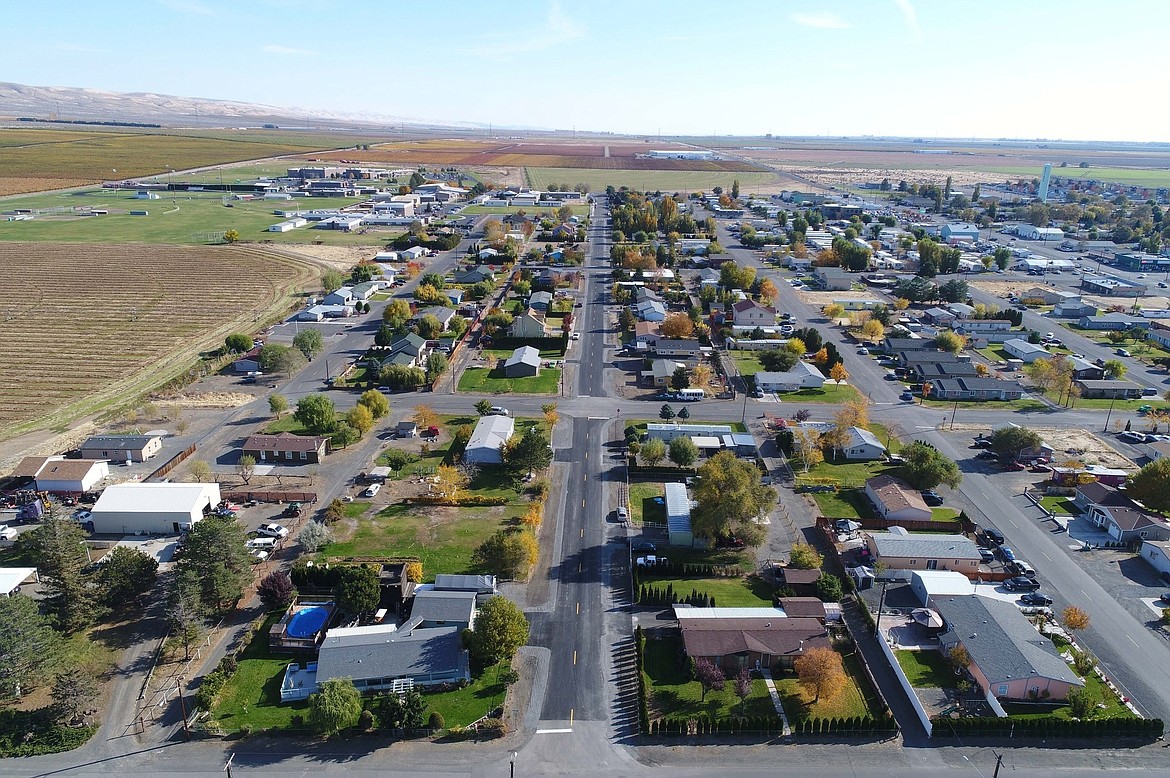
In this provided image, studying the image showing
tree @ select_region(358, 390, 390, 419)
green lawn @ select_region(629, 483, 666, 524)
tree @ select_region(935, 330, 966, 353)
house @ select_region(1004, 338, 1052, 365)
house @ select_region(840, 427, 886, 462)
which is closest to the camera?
green lawn @ select_region(629, 483, 666, 524)

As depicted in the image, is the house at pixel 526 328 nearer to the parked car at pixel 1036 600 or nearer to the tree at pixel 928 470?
the tree at pixel 928 470

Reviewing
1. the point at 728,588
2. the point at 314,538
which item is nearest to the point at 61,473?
the point at 314,538

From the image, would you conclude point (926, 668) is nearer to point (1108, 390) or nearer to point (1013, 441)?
point (1013, 441)

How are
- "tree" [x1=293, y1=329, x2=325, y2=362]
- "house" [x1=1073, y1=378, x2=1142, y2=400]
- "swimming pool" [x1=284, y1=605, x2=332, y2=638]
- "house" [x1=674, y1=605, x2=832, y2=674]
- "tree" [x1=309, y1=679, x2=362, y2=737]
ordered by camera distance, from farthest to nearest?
1. "tree" [x1=293, y1=329, x2=325, y2=362]
2. "house" [x1=1073, y1=378, x2=1142, y2=400]
3. "swimming pool" [x1=284, y1=605, x2=332, y2=638]
4. "house" [x1=674, y1=605, x2=832, y2=674]
5. "tree" [x1=309, y1=679, x2=362, y2=737]

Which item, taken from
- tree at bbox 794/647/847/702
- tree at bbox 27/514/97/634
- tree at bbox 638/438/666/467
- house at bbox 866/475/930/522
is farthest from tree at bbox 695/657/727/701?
tree at bbox 27/514/97/634

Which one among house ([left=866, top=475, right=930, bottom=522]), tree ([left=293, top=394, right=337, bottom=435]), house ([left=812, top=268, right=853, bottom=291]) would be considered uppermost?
house ([left=812, top=268, right=853, bottom=291])

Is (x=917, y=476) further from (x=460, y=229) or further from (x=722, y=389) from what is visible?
(x=460, y=229)

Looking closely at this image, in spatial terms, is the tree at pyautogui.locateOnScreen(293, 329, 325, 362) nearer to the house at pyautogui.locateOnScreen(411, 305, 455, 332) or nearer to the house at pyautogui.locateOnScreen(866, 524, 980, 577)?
the house at pyautogui.locateOnScreen(411, 305, 455, 332)

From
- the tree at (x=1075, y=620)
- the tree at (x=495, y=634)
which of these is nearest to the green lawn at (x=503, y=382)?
the tree at (x=495, y=634)

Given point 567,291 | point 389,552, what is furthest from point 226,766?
point 567,291
